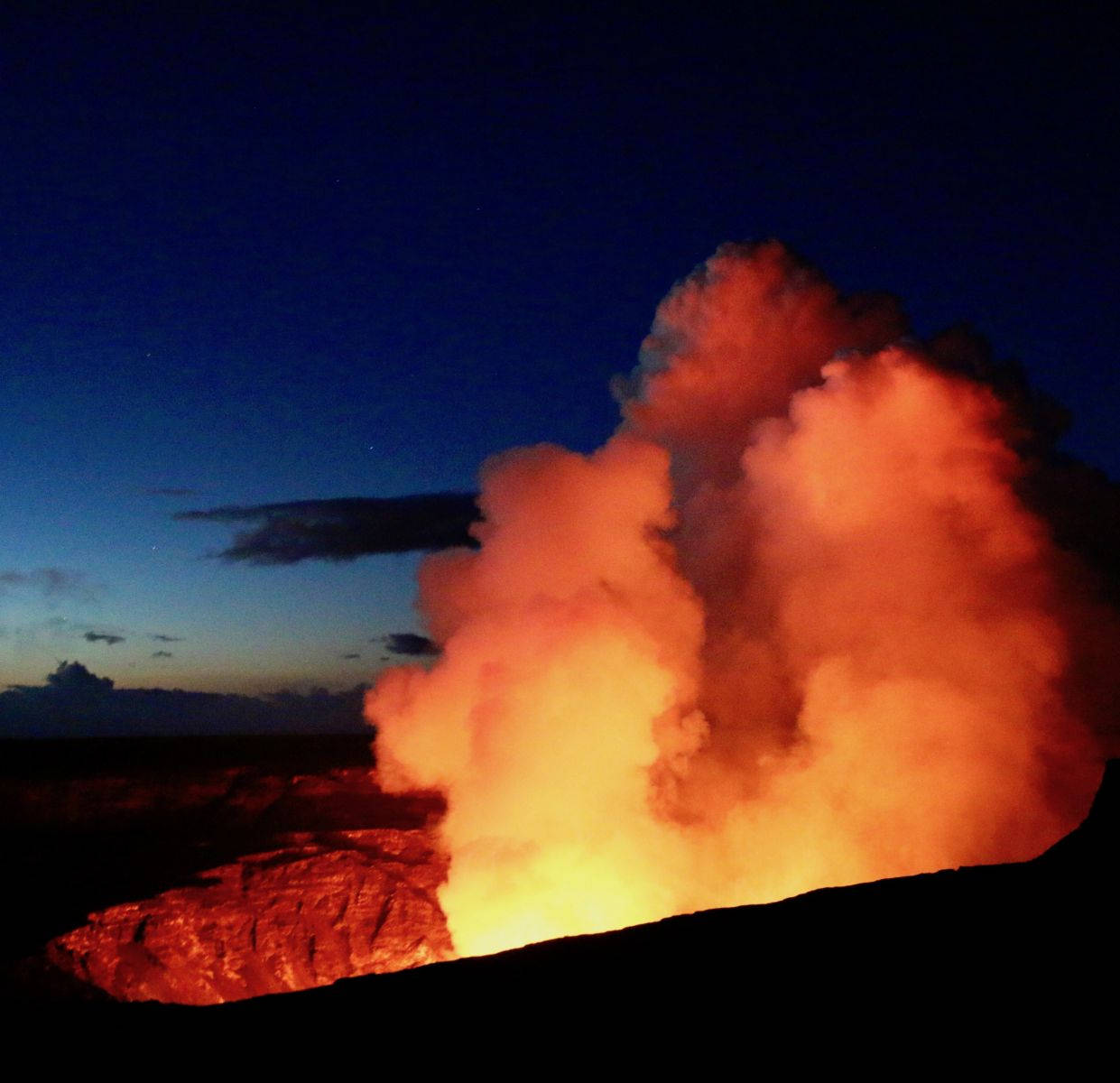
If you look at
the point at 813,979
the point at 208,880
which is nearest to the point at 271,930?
the point at 208,880

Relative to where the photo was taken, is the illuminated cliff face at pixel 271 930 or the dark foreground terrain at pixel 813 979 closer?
the dark foreground terrain at pixel 813 979

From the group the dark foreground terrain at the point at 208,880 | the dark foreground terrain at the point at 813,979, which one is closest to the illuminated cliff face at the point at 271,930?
the dark foreground terrain at the point at 208,880

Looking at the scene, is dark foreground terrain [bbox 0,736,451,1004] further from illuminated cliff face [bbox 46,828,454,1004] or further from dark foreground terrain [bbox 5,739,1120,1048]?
dark foreground terrain [bbox 5,739,1120,1048]

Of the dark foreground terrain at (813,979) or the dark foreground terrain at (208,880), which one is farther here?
the dark foreground terrain at (208,880)

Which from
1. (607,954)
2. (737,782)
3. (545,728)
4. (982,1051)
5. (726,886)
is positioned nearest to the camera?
(982,1051)

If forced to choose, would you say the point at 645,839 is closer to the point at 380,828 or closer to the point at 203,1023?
the point at 380,828

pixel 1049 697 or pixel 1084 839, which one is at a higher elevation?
pixel 1049 697

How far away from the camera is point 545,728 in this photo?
2756cm

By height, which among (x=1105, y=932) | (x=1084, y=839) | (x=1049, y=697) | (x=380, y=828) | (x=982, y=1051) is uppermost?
(x=1049, y=697)

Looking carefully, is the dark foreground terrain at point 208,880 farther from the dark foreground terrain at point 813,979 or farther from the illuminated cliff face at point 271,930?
the dark foreground terrain at point 813,979

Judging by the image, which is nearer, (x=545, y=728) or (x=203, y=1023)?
(x=203, y=1023)

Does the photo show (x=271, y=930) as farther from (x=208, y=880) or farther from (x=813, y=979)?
(x=813, y=979)

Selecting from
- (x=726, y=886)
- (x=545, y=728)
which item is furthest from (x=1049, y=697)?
(x=545, y=728)

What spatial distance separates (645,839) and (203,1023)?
18197mm
